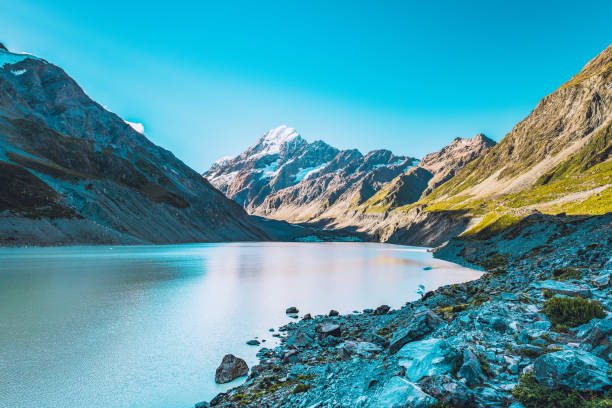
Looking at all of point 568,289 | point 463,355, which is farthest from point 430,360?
point 568,289

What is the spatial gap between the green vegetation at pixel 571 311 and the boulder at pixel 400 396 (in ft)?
21.5

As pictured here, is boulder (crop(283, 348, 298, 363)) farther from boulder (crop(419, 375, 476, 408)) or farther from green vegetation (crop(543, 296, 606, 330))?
green vegetation (crop(543, 296, 606, 330))

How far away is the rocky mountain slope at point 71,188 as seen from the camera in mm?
96938

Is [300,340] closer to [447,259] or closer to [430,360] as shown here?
[430,360]

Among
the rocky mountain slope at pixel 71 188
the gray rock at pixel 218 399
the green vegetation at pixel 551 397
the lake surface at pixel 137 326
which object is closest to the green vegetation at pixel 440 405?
the green vegetation at pixel 551 397

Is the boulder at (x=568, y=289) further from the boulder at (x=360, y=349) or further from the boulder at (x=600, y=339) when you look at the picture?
the boulder at (x=360, y=349)

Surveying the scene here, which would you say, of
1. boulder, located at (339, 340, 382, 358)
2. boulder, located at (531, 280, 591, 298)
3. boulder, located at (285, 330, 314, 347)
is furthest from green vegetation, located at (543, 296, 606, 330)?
boulder, located at (285, 330, 314, 347)

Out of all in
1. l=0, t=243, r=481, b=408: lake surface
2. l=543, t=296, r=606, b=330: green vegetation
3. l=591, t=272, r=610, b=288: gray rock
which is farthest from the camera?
l=591, t=272, r=610, b=288: gray rock

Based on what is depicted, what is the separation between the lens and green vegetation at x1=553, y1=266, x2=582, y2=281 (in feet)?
62.9

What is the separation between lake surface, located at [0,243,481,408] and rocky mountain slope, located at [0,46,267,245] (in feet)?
214

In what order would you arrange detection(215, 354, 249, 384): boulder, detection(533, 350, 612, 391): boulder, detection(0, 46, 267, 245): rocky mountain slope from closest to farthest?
detection(533, 350, 612, 391): boulder → detection(215, 354, 249, 384): boulder → detection(0, 46, 267, 245): rocky mountain slope

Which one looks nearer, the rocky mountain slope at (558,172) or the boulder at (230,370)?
the boulder at (230,370)

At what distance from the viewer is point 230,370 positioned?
48.7 ft

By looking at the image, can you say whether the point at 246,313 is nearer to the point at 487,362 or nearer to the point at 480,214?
the point at 487,362
